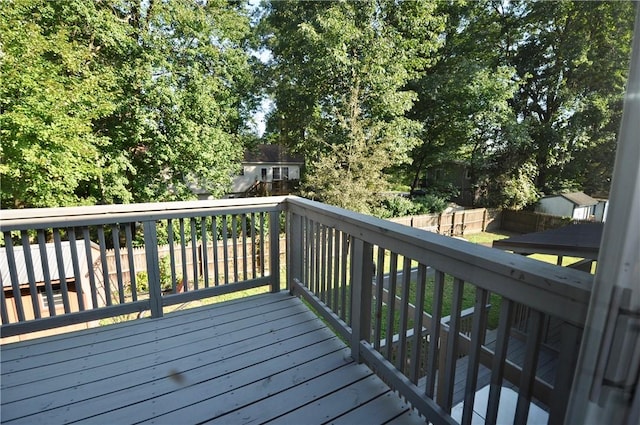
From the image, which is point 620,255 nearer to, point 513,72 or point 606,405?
point 606,405

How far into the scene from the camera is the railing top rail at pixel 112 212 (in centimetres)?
201

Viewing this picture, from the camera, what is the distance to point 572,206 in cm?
91

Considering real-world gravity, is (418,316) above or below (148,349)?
above

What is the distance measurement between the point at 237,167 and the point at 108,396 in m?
10.1

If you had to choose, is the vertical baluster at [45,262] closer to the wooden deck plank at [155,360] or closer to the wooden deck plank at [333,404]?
the wooden deck plank at [155,360]

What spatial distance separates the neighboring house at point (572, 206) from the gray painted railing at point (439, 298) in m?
0.16

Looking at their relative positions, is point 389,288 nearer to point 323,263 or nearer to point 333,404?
point 333,404

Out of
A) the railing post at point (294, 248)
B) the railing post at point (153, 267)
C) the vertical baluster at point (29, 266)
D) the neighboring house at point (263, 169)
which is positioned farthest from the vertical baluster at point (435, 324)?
the neighboring house at point (263, 169)

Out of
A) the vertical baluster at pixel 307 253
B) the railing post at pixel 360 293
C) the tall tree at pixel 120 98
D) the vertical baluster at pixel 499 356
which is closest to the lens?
the vertical baluster at pixel 499 356

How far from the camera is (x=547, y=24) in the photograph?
92 centimetres

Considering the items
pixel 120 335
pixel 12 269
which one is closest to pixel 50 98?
pixel 12 269

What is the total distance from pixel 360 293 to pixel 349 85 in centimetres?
933

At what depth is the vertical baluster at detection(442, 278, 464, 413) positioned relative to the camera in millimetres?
1237

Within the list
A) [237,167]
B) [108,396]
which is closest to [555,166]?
[108,396]
